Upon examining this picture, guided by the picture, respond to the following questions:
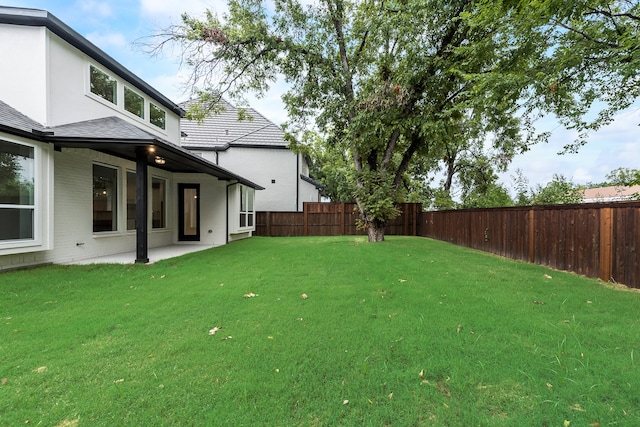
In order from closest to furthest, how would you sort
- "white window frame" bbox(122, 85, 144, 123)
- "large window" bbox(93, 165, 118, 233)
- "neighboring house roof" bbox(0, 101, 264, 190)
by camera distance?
"neighboring house roof" bbox(0, 101, 264, 190)
"large window" bbox(93, 165, 118, 233)
"white window frame" bbox(122, 85, 144, 123)

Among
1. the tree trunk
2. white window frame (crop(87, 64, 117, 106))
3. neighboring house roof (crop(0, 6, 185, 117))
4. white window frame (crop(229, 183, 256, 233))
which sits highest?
neighboring house roof (crop(0, 6, 185, 117))

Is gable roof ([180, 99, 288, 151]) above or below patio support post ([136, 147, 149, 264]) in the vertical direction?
above

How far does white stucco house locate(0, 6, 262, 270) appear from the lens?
5.38 metres

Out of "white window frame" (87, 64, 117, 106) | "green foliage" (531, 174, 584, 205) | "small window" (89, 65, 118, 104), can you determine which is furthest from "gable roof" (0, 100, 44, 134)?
"green foliage" (531, 174, 584, 205)

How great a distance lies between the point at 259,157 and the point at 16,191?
11.3 meters

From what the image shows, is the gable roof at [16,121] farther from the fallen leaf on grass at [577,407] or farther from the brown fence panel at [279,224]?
the brown fence panel at [279,224]

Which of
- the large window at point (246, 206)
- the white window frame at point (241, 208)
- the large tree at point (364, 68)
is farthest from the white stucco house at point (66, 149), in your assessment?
the large window at point (246, 206)

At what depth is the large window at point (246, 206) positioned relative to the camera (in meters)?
12.0

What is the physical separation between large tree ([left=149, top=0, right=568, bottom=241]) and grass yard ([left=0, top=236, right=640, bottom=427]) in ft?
18.5

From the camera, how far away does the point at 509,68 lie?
668 centimetres

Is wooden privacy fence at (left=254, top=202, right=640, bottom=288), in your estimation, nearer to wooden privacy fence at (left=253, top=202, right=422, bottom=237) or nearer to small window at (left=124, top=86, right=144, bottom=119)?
wooden privacy fence at (left=253, top=202, right=422, bottom=237)

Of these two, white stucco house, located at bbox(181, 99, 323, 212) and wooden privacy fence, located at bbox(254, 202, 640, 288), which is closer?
wooden privacy fence, located at bbox(254, 202, 640, 288)

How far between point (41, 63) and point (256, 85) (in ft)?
22.3

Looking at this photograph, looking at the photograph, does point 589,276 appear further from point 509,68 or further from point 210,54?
point 210,54
